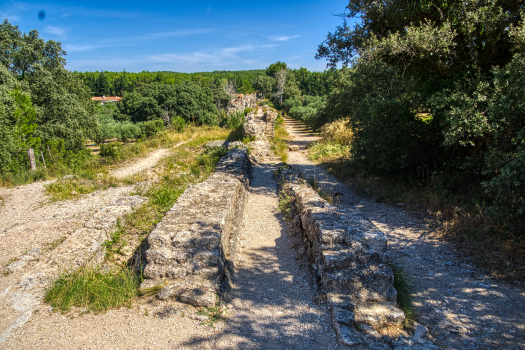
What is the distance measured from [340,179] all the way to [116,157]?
33.5 feet

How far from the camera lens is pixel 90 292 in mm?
3320

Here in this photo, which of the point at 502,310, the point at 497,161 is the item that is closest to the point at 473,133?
the point at 497,161

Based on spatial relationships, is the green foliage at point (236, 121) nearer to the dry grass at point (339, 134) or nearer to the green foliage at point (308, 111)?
the dry grass at point (339, 134)

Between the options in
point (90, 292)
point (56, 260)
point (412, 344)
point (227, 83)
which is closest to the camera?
point (412, 344)

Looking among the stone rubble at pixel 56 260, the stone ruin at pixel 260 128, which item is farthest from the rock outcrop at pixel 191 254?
the stone ruin at pixel 260 128

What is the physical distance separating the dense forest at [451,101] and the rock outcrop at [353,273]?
8.25ft

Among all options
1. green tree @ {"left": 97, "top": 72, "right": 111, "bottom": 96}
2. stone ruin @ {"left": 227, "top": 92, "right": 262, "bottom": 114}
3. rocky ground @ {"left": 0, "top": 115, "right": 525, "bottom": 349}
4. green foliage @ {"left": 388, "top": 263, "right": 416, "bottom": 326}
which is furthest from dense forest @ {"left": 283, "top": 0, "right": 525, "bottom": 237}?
green tree @ {"left": 97, "top": 72, "right": 111, "bottom": 96}

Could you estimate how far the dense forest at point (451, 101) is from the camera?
187 inches

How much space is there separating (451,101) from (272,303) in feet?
17.0

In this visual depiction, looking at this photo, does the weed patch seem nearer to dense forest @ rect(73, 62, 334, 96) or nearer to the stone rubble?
the stone rubble

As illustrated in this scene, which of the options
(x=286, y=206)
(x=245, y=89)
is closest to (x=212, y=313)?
(x=286, y=206)

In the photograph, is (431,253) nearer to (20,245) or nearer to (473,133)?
(473,133)

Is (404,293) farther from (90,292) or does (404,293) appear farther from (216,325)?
(90,292)

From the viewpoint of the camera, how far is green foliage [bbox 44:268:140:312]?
3.17m
